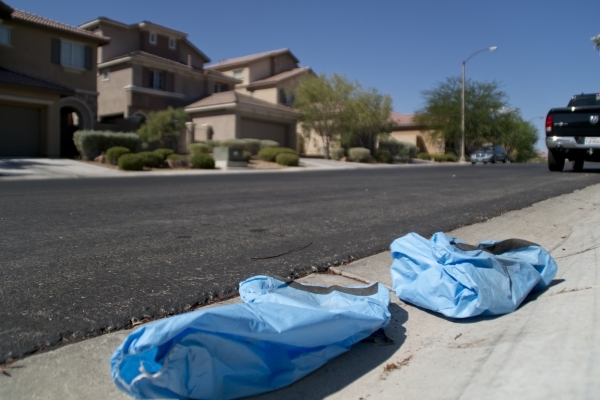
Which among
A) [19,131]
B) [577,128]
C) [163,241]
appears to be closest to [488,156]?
[577,128]

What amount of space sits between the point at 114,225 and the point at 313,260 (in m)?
2.85

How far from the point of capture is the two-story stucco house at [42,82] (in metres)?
23.0

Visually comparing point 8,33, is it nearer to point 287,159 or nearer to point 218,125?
point 218,125

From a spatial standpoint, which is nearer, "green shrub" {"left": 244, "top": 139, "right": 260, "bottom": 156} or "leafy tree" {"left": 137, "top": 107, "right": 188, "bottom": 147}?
"leafy tree" {"left": 137, "top": 107, "right": 188, "bottom": 147}

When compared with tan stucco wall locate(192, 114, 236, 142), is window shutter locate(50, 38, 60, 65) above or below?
above

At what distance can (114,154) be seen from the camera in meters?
22.0

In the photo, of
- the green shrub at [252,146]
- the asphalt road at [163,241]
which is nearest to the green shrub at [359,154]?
the green shrub at [252,146]

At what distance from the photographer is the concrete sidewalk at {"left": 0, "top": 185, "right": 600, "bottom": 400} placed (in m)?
2.18

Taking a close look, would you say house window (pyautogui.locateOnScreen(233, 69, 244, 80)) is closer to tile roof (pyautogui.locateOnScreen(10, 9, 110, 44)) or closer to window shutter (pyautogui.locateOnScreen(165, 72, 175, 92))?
window shutter (pyautogui.locateOnScreen(165, 72, 175, 92))

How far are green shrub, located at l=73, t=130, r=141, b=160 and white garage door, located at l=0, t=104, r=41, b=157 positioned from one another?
209cm

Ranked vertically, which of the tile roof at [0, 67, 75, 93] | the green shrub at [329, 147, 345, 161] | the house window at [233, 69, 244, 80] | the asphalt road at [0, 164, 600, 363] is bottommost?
the asphalt road at [0, 164, 600, 363]

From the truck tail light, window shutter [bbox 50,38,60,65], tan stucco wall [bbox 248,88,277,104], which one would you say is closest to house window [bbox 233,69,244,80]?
tan stucco wall [bbox 248,88,277,104]

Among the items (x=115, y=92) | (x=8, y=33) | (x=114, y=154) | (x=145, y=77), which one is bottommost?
(x=114, y=154)

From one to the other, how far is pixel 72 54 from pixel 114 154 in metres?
8.19
